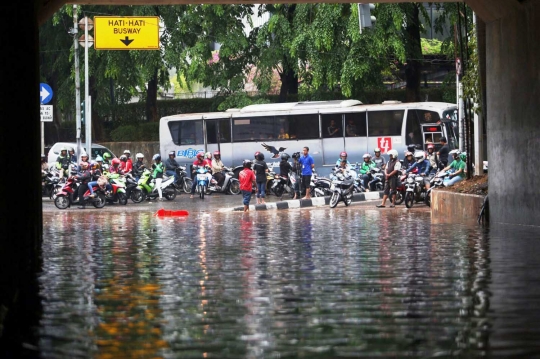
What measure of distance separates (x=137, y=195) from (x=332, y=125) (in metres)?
8.42

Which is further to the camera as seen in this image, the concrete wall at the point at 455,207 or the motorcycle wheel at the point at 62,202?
the motorcycle wheel at the point at 62,202

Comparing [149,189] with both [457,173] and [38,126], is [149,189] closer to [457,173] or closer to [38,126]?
[457,173]

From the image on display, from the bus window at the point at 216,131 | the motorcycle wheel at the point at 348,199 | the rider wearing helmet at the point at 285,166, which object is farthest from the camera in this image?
the bus window at the point at 216,131

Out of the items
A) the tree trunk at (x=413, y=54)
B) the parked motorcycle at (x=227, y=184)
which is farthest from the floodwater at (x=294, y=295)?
the tree trunk at (x=413, y=54)

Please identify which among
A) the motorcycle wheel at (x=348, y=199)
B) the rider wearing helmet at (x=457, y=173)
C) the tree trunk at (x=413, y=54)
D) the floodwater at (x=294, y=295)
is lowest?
the floodwater at (x=294, y=295)

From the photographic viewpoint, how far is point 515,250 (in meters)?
12.7

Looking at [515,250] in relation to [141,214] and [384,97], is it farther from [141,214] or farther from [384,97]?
[384,97]

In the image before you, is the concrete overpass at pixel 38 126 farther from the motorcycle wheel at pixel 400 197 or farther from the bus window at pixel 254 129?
the bus window at pixel 254 129

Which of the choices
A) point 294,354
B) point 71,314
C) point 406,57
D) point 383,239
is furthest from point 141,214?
point 294,354

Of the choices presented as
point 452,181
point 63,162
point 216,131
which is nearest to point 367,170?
point 216,131

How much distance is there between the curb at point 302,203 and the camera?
2902cm

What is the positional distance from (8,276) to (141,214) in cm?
1665

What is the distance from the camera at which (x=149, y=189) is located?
3241 cm

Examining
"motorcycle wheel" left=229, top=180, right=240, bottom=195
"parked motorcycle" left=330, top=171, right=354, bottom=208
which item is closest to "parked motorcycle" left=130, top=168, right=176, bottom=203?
"motorcycle wheel" left=229, top=180, right=240, bottom=195
